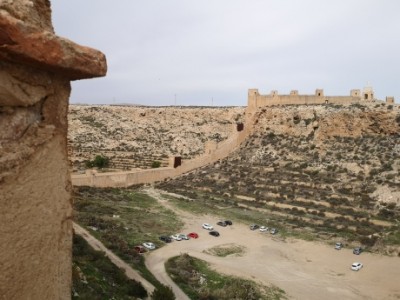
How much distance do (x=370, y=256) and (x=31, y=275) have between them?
25260 millimetres

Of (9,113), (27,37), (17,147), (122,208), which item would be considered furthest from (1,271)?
(122,208)

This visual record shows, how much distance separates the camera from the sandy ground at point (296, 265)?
19625mm

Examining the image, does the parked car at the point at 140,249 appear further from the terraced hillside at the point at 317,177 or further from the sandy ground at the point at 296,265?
the terraced hillside at the point at 317,177

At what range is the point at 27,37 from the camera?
8.27ft

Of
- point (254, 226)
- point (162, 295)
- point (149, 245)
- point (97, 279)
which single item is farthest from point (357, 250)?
point (97, 279)

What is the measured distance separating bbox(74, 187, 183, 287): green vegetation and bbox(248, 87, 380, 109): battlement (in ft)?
77.0

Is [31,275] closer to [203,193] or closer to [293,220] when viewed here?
[293,220]

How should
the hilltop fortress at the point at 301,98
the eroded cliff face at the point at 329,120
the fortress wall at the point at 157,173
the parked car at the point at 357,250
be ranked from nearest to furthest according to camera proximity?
1. the parked car at the point at 357,250
2. the fortress wall at the point at 157,173
3. the eroded cliff face at the point at 329,120
4. the hilltop fortress at the point at 301,98

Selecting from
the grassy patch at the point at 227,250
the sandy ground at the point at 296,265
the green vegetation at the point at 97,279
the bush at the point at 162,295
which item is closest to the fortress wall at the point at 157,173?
the sandy ground at the point at 296,265

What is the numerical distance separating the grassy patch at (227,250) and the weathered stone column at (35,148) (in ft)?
70.1

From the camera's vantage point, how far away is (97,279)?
12055mm

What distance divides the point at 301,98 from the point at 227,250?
33.6 meters

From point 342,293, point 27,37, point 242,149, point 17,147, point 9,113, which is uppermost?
point 27,37

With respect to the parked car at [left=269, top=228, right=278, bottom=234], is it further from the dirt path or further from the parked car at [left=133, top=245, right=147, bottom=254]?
the dirt path
